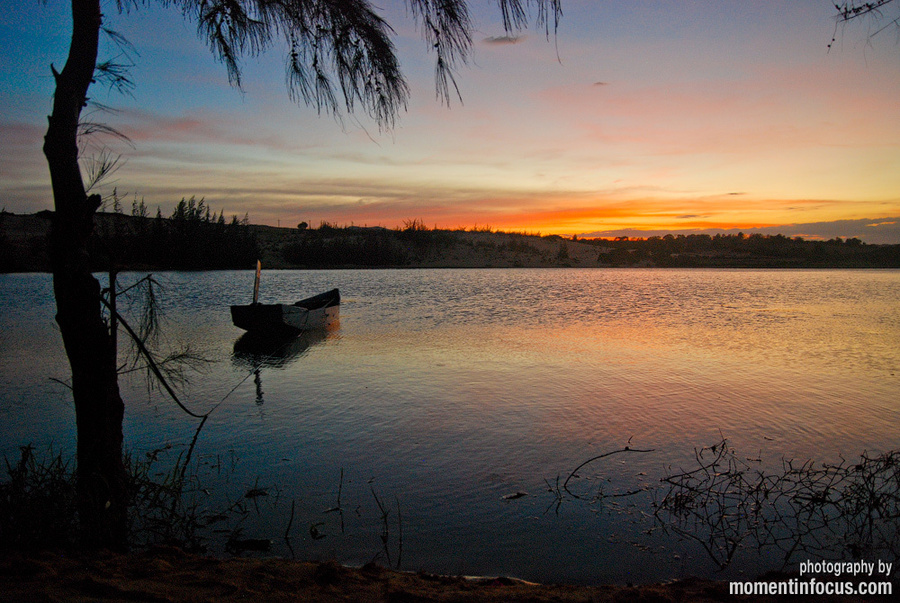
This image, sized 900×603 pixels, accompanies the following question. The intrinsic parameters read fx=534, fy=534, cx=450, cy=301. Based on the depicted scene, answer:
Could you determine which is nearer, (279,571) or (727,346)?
(279,571)

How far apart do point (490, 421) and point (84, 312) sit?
4.91 m

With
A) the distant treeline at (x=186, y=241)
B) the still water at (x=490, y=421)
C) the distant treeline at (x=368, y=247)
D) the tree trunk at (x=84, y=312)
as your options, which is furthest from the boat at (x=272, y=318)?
the distant treeline at (x=368, y=247)

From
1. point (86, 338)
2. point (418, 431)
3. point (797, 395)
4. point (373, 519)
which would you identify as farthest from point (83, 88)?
point (797, 395)

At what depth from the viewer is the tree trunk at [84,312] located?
3.18 metres

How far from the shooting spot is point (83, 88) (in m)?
3.28

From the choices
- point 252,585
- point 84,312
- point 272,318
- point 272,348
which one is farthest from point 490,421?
point 272,318

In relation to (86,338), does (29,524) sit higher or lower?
lower

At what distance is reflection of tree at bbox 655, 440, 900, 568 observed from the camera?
3.99m

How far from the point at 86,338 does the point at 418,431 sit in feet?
13.3

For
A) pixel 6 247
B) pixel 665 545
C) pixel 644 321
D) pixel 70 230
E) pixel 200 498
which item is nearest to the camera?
pixel 70 230

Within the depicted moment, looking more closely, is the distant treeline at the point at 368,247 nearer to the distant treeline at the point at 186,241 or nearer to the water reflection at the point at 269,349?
the distant treeline at the point at 186,241

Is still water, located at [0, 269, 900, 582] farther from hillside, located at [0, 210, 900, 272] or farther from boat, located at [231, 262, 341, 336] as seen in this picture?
hillside, located at [0, 210, 900, 272]

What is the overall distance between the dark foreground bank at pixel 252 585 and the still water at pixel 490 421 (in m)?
0.49

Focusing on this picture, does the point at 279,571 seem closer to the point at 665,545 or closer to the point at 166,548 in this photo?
the point at 166,548
